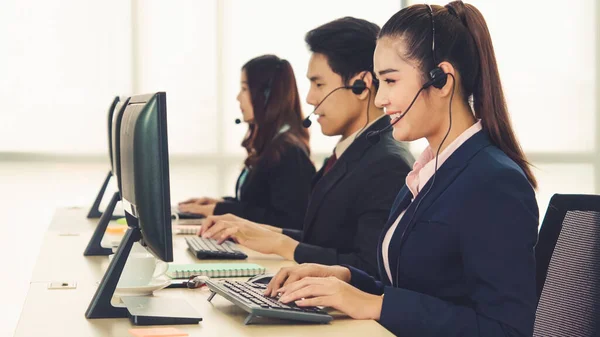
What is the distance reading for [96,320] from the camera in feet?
5.13

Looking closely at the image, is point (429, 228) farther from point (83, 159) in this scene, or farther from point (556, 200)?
point (83, 159)

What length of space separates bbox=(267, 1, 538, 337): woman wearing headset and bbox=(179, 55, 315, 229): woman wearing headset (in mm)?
1523

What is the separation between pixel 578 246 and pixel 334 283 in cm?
48

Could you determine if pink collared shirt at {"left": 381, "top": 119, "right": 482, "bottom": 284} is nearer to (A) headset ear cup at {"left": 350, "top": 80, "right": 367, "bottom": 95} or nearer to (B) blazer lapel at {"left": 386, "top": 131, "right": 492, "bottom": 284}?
(B) blazer lapel at {"left": 386, "top": 131, "right": 492, "bottom": 284}

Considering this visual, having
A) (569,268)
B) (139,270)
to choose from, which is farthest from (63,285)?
(569,268)

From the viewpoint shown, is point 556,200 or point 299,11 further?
point 299,11

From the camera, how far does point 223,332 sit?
1.47 metres

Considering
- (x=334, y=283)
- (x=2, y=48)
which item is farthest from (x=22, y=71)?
(x=334, y=283)

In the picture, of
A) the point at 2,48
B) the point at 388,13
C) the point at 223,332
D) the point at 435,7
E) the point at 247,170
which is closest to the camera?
the point at 223,332

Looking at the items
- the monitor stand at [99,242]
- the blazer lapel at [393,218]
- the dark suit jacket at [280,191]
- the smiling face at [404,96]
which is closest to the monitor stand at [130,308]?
the blazer lapel at [393,218]

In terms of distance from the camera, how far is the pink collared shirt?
1662 mm

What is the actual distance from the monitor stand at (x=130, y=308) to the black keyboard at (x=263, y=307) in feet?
0.27

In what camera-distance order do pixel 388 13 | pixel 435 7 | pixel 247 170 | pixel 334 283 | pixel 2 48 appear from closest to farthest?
pixel 334 283 → pixel 435 7 → pixel 247 170 → pixel 2 48 → pixel 388 13

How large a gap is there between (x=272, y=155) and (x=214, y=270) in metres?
1.38
